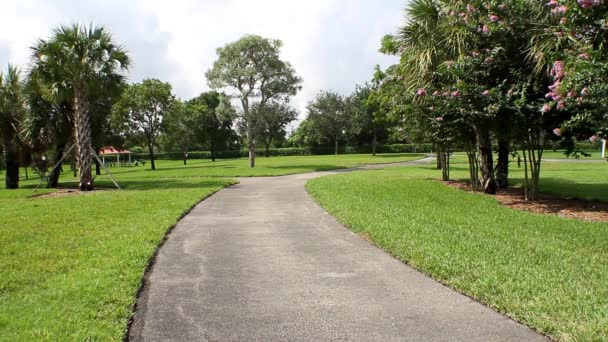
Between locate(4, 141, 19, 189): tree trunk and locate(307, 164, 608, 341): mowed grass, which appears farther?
locate(4, 141, 19, 189): tree trunk

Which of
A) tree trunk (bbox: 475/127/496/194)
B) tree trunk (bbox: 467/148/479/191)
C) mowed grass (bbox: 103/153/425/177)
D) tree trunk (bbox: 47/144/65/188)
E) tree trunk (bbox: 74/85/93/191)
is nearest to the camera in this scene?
tree trunk (bbox: 475/127/496/194)

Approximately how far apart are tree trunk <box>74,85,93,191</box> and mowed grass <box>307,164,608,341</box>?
11.0m

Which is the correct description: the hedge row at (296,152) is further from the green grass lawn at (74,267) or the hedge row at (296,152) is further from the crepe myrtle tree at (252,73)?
the green grass lawn at (74,267)

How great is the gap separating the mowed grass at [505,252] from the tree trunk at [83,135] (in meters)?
11.0

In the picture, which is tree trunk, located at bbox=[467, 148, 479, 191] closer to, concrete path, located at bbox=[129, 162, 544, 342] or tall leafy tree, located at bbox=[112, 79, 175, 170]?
concrete path, located at bbox=[129, 162, 544, 342]

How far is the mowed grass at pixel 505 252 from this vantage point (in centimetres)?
409

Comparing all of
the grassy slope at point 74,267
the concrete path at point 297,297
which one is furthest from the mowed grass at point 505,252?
the grassy slope at point 74,267

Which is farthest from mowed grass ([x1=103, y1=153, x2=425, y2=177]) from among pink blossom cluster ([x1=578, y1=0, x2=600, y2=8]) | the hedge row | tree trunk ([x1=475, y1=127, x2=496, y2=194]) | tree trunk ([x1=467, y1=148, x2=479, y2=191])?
the hedge row

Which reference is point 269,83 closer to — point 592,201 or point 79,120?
point 79,120

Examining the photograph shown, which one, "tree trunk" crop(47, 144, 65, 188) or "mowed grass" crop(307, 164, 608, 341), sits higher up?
"tree trunk" crop(47, 144, 65, 188)

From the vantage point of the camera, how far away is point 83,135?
18.1 metres

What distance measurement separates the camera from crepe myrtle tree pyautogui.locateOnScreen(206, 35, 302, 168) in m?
33.9

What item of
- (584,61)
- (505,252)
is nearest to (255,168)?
(584,61)

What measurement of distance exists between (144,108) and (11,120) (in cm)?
1973
